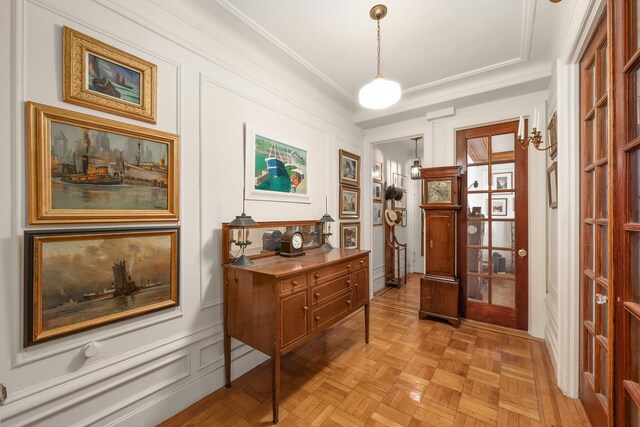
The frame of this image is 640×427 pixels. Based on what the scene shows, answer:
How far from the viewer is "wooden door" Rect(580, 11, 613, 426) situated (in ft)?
5.21

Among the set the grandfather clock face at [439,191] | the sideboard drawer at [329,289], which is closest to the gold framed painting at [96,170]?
the sideboard drawer at [329,289]

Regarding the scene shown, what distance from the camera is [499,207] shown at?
3.36 meters

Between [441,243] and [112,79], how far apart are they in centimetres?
370

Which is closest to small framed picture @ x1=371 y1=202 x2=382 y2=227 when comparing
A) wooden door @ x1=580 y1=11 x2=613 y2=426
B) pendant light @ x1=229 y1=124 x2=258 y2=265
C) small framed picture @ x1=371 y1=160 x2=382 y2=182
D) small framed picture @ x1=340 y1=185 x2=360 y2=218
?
small framed picture @ x1=371 y1=160 x2=382 y2=182

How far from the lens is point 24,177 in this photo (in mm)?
1326

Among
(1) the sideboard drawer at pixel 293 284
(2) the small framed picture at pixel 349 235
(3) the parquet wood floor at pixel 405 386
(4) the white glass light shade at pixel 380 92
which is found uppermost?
(4) the white glass light shade at pixel 380 92

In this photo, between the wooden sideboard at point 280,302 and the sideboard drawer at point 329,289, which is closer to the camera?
the wooden sideboard at point 280,302

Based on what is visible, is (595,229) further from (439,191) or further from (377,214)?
(377,214)

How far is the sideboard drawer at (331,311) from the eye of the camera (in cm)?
222

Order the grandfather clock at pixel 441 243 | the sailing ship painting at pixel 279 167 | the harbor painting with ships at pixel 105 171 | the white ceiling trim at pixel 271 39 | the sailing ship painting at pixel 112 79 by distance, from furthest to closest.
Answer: the grandfather clock at pixel 441 243, the sailing ship painting at pixel 279 167, the white ceiling trim at pixel 271 39, the sailing ship painting at pixel 112 79, the harbor painting with ships at pixel 105 171

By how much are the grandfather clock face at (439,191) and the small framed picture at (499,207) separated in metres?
0.56

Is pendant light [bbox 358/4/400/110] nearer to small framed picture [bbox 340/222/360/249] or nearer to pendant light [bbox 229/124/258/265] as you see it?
pendant light [bbox 229/124/258/265]

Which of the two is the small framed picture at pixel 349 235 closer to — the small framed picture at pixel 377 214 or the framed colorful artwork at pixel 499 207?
the small framed picture at pixel 377 214

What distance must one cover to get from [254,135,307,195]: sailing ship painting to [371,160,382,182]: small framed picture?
2.17 metres
